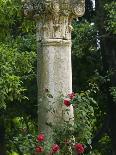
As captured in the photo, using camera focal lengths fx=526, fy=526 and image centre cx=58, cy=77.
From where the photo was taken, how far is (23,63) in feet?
32.3

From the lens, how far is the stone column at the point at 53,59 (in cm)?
680

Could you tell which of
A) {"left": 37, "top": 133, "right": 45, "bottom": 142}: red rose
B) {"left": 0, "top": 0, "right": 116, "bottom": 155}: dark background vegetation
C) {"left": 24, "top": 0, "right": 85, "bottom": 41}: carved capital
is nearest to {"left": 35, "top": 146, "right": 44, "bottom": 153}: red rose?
{"left": 37, "top": 133, "right": 45, "bottom": 142}: red rose

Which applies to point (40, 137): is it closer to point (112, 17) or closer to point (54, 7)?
point (54, 7)

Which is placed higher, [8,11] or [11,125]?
[8,11]

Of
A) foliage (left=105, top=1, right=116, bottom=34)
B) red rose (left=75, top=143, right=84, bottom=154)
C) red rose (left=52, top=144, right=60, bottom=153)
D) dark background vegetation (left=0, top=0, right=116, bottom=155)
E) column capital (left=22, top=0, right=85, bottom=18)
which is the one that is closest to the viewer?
red rose (left=52, top=144, right=60, bottom=153)

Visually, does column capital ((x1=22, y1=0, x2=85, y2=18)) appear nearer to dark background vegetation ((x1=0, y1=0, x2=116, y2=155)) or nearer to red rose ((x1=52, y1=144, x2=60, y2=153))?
red rose ((x1=52, y1=144, x2=60, y2=153))

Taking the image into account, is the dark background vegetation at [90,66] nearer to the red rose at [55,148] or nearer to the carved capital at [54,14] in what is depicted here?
the carved capital at [54,14]

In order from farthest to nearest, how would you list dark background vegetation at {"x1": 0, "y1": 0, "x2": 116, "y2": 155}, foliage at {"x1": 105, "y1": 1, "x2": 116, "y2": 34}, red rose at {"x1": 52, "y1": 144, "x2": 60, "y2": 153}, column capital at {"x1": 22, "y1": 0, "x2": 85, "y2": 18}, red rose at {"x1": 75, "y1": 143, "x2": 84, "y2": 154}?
dark background vegetation at {"x1": 0, "y1": 0, "x2": 116, "y2": 155}, foliage at {"x1": 105, "y1": 1, "x2": 116, "y2": 34}, column capital at {"x1": 22, "y1": 0, "x2": 85, "y2": 18}, red rose at {"x1": 75, "y1": 143, "x2": 84, "y2": 154}, red rose at {"x1": 52, "y1": 144, "x2": 60, "y2": 153}

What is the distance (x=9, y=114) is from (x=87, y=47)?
10.7 ft

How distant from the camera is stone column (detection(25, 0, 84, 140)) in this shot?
6.80 m

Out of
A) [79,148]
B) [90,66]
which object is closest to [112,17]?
[90,66]

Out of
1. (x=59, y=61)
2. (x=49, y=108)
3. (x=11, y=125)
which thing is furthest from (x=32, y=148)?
(x=11, y=125)

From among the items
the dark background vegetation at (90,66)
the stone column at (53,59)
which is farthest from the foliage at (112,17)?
the stone column at (53,59)

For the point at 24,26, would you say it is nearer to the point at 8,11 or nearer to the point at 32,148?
the point at 8,11
